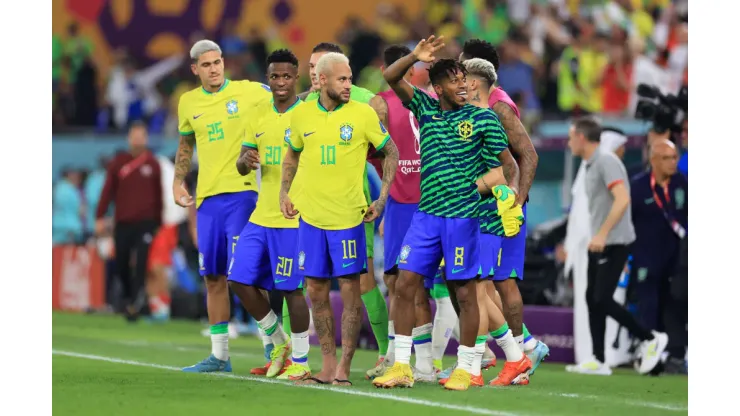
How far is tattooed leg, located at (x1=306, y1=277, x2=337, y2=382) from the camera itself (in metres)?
9.72

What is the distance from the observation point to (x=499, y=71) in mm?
20188

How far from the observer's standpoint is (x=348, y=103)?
972 centimetres

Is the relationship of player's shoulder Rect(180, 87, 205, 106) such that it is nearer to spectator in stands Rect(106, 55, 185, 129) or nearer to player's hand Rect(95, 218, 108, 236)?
player's hand Rect(95, 218, 108, 236)

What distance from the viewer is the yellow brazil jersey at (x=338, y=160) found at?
9625mm

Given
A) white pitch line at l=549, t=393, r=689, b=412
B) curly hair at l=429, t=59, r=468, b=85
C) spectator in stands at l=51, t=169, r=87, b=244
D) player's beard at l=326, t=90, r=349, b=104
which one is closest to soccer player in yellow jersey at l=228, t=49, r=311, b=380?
player's beard at l=326, t=90, r=349, b=104

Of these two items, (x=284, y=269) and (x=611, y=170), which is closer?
(x=284, y=269)

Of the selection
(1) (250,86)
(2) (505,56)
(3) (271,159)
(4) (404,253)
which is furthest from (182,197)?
(2) (505,56)

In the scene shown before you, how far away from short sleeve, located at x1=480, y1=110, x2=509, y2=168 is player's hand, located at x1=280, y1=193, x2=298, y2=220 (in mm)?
1365

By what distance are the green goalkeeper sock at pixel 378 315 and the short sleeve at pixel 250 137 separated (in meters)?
1.46

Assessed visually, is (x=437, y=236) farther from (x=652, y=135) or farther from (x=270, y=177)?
(x=652, y=135)

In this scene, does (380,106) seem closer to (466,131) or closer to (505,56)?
(466,131)

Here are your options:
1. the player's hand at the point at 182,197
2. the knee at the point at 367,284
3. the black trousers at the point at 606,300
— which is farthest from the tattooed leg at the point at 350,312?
the black trousers at the point at 606,300

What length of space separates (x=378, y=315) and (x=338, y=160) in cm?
168

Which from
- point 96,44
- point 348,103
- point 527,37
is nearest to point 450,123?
point 348,103
